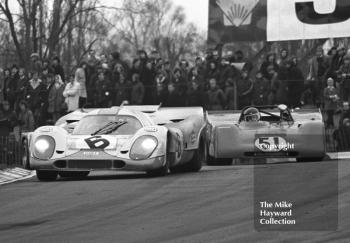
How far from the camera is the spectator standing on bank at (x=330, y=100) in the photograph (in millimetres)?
19594

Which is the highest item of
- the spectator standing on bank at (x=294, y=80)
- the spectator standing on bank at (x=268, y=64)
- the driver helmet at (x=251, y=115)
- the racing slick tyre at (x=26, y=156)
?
the spectator standing on bank at (x=268, y=64)

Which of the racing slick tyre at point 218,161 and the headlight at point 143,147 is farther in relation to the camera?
the racing slick tyre at point 218,161

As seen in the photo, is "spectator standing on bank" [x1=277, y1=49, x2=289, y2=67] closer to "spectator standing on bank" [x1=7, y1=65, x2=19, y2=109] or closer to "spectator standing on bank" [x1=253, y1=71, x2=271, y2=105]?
"spectator standing on bank" [x1=253, y1=71, x2=271, y2=105]

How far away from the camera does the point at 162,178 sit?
13.5 m

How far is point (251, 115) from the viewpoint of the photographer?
53.9 ft

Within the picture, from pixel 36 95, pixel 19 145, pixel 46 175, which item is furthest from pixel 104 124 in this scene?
pixel 36 95

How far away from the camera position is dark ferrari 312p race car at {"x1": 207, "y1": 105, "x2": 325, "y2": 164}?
16.0m

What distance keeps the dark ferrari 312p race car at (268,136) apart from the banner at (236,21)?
542 centimetres

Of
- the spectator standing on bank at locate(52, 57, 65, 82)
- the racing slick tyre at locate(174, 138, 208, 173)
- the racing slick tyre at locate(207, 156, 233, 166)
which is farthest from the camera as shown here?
the spectator standing on bank at locate(52, 57, 65, 82)

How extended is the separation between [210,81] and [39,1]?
8.64 metres

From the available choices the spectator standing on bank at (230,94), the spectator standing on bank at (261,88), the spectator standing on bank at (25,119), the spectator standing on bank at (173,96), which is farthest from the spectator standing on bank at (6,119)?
the spectator standing on bank at (261,88)

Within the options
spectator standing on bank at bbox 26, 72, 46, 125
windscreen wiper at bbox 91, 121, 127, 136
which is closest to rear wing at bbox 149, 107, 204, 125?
windscreen wiper at bbox 91, 121, 127, 136

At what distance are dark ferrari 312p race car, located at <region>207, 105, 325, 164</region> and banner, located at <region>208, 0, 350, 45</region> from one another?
4.92 meters

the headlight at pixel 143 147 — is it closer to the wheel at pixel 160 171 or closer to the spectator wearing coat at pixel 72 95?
the wheel at pixel 160 171
